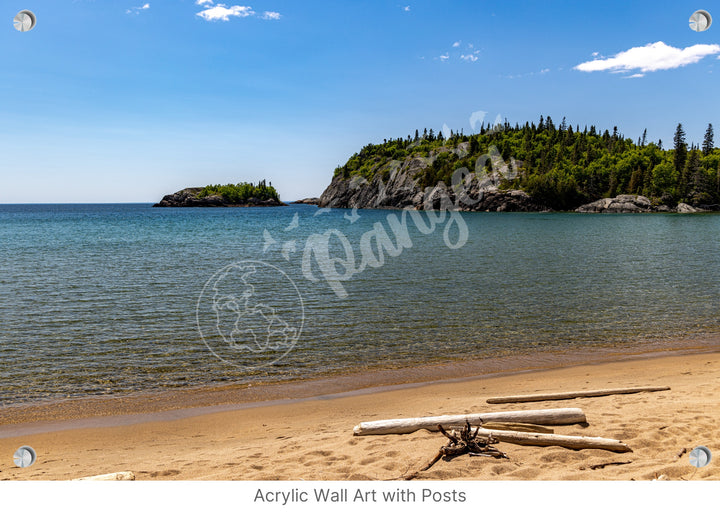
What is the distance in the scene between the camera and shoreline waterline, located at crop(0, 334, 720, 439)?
11.6m

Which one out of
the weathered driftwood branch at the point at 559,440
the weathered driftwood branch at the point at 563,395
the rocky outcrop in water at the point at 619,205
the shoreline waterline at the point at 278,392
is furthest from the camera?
the rocky outcrop in water at the point at 619,205

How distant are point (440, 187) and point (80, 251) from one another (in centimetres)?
15086

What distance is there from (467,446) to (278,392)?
25.3ft

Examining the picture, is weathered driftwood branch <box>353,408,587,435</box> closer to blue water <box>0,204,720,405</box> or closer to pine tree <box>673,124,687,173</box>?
blue water <box>0,204,720,405</box>

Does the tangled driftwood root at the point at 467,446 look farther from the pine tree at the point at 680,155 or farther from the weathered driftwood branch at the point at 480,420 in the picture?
the pine tree at the point at 680,155

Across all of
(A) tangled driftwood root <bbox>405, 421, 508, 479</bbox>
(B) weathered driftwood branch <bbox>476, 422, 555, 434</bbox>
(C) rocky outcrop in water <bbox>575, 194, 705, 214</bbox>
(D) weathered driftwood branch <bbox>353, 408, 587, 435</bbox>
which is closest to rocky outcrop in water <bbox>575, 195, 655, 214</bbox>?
(C) rocky outcrop in water <bbox>575, 194, 705, 214</bbox>

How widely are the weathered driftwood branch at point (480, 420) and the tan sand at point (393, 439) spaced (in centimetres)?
18

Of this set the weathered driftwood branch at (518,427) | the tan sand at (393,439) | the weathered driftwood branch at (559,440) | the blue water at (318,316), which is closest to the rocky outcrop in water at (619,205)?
the blue water at (318,316)

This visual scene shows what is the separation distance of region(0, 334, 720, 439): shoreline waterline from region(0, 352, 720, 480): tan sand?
40 centimetres

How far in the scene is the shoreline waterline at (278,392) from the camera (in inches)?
458

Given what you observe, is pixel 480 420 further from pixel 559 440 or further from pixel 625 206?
pixel 625 206

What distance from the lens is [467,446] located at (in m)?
7.20

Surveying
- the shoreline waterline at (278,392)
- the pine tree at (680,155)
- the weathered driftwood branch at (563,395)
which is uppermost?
the pine tree at (680,155)
